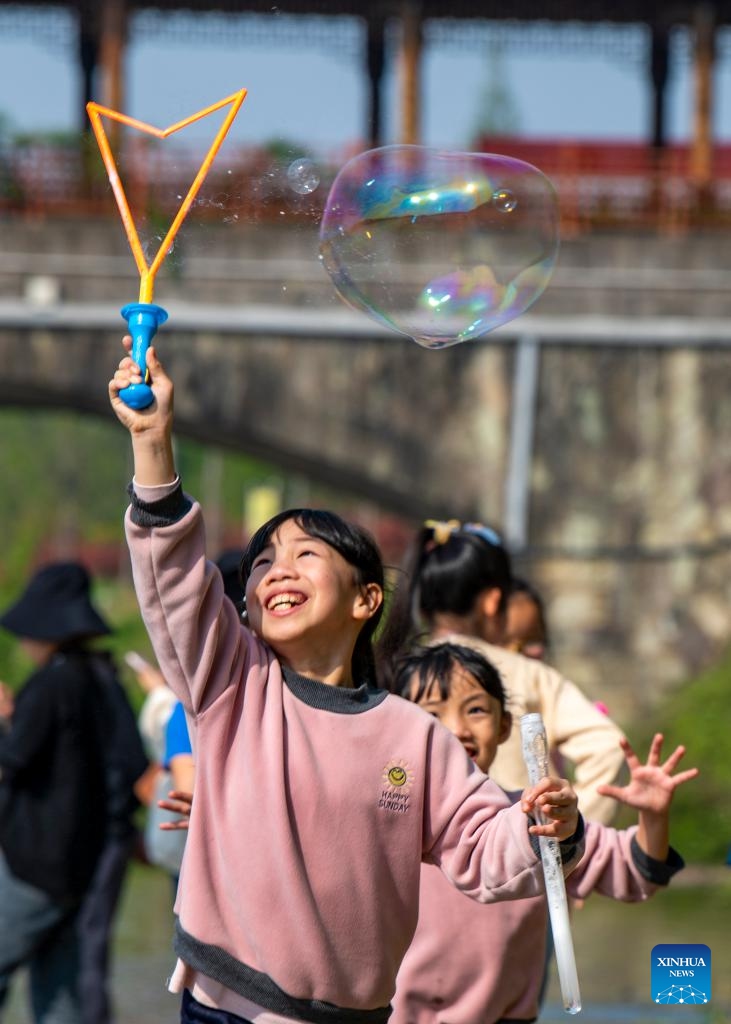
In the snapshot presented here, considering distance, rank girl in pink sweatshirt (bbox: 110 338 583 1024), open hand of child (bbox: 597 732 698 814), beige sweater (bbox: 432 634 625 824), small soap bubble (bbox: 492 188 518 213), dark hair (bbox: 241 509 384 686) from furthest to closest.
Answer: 1. small soap bubble (bbox: 492 188 518 213)
2. beige sweater (bbox: 432 634 625 824)
3. open hand of child (bbox: 597 732 698 814)
4. dark hair (bbox: 241 509 384 686)
5. girl in pink sweatshirt (bbox: 110 338 583 1024)

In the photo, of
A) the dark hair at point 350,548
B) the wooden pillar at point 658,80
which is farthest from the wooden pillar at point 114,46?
the dark hair at point 350,548

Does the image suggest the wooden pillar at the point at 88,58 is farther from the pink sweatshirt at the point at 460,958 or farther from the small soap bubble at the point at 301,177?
the pink sweatshirt at the point at 460,958

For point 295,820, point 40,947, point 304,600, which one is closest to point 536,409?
point 40,947

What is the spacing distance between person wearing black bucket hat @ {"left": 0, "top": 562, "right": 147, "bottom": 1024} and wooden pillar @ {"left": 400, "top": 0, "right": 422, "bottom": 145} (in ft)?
30.3

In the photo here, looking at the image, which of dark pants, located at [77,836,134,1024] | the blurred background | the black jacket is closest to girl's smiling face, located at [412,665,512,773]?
the black jacket

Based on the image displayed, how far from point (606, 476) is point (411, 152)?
8.95m

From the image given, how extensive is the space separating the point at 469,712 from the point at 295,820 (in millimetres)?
808

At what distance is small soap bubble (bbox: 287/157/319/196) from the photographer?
146 inches

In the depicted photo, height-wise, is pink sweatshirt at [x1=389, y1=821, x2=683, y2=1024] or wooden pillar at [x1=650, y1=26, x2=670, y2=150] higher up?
wooden pillar at [x1=650, y1=26, x2=670, y2=150]

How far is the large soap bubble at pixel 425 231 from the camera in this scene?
3809 mm

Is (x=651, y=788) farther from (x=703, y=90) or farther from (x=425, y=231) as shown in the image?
(x=703, y=90)

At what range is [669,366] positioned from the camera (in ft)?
41.4

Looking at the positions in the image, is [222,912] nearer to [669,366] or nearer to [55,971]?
[55,971]

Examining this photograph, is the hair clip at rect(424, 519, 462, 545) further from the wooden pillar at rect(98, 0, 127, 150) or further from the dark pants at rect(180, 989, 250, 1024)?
the wooden pillar at rect(98, 0, 127, 150)
